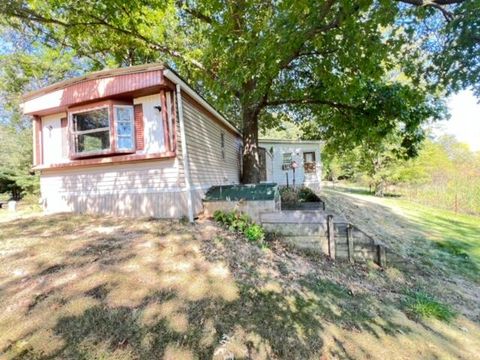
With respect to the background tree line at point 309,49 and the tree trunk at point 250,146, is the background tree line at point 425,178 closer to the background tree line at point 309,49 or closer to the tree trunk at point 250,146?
the background tree line at point 309,49

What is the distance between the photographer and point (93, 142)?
7.14 meters

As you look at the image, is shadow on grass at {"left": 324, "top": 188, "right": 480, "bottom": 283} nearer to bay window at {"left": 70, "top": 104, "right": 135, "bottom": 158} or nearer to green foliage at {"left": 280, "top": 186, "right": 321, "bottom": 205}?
green foliage at {"left": 280, "top": 186, "right": 321, "bottom": 205}

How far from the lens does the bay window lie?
22.2 feet

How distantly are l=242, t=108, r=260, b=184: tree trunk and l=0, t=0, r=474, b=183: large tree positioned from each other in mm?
40

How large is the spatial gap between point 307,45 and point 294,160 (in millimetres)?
11013

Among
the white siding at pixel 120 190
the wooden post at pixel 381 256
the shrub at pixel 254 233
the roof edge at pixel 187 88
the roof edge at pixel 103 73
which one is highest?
the roof edge at pixel 103 73

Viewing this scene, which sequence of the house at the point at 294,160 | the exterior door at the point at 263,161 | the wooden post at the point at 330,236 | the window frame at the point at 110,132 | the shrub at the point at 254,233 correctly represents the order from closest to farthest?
the shrub at the point at 254,233 < the wooden post at the point at 330,236 < the window frame at the point at 110,132 < the exterior door at the point at 263,161 < the house at the point at 294,160

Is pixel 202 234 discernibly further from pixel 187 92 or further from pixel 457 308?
pixel 457 308

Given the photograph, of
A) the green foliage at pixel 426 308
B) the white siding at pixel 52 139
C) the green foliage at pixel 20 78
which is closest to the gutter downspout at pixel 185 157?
the white siding at pixel 52 139

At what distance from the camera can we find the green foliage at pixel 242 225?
19.8 feet

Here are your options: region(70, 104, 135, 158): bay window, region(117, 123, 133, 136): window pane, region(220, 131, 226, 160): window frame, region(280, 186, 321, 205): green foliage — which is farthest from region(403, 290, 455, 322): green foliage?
region(220, 131, 226, 160): window frame

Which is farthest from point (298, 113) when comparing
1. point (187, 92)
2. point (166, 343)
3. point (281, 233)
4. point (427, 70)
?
point (166, 343)

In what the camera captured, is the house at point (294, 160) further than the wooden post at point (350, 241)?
Yes

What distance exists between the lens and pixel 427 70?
22.4ft
